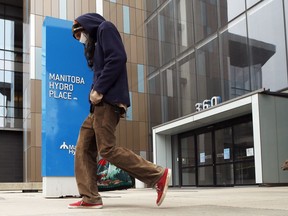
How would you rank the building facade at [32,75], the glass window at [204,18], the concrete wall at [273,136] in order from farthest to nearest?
the building facade at [32,75], the glass window at [204,18], the concrete wall at [273,136]

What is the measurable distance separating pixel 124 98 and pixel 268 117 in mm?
9654

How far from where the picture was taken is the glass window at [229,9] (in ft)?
49.1

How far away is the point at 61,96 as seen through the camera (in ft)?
26.4

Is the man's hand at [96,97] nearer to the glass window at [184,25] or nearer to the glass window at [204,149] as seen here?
the glass window at [204,149]

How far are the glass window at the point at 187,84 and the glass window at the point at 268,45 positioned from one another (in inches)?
150

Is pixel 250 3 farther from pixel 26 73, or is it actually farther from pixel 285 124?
pixel 26 73

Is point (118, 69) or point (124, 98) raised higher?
point (118, 69)

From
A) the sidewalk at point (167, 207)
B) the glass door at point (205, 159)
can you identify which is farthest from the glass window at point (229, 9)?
the sidewalk at point (167, 207)

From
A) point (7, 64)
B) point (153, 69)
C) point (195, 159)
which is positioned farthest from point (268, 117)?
point (7, 64)

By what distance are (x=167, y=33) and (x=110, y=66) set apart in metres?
16.3

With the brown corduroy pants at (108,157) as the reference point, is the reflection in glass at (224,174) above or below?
below

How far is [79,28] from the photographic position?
450 cm

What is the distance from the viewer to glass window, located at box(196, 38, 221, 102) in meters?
16.1

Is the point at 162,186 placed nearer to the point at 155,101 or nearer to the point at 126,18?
the point at 155,101
